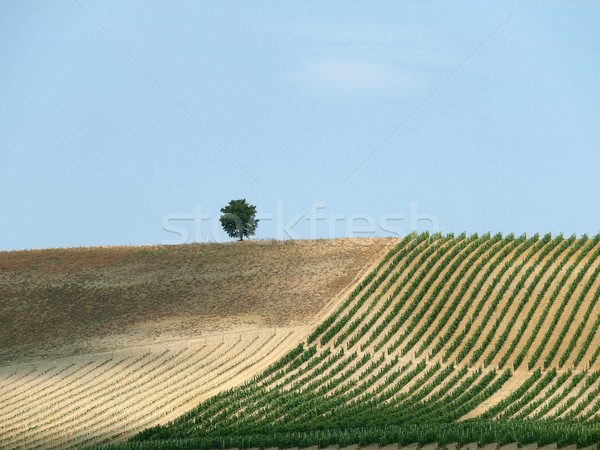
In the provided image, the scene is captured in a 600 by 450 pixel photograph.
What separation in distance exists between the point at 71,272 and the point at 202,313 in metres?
15.0

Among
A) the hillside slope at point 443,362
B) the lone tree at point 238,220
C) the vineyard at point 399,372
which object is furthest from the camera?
the lone tree at point 238,220

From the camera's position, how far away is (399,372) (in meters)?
47.5

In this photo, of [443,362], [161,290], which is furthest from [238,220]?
[443,362]

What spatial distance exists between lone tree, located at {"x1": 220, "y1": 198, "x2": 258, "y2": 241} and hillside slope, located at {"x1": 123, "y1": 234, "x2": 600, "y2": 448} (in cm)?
1873

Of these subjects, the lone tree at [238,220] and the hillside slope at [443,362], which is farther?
the lone tree at [238,220]

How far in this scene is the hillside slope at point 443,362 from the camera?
119 ft

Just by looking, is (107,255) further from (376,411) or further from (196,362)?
(376,411)

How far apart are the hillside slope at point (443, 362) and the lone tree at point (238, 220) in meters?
18.7

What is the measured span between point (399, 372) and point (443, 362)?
10.2ft

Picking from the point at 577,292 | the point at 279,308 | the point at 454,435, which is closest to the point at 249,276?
the point at 279,308

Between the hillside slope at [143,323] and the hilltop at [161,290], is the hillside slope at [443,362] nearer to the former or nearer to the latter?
the hillside slope at [143,323]

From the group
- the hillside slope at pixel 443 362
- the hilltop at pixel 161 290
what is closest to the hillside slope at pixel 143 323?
the hilltop at pixel 161 290

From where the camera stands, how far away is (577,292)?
53.2m

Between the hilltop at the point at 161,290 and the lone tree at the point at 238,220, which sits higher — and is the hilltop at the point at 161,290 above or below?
below
